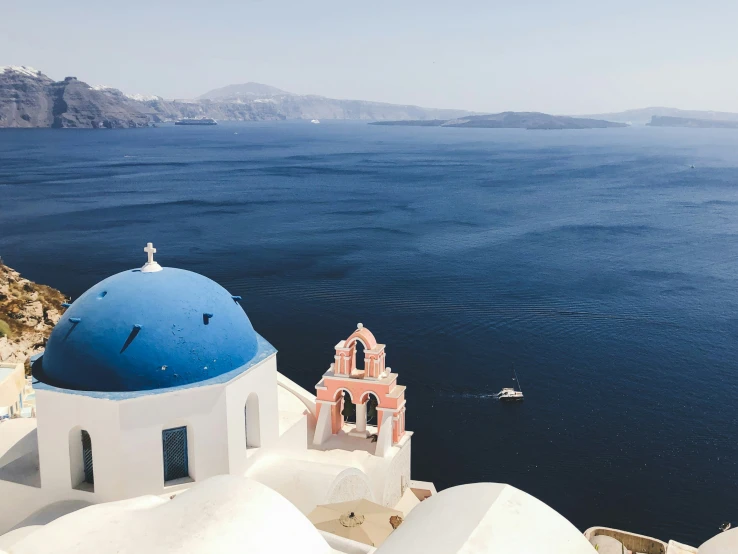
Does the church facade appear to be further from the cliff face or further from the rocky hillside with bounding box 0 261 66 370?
the cliff face

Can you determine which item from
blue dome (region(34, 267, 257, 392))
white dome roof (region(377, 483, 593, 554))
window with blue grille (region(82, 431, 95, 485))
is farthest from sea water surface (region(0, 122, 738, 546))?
white dome roof (region(377, 483, 593, 554))

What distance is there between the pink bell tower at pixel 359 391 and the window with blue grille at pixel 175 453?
427 centimetres

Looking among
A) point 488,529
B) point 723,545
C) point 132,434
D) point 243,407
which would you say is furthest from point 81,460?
point 723,545

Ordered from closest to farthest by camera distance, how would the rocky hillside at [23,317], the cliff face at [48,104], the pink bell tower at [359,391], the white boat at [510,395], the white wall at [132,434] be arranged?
the white wall at [132,434]
the pink bell tower at [359,391]
the rocky hillside at [23,317]
the white boat at [510,395]
the cliff face at [48,104]

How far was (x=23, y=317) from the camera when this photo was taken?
2934 centimetres

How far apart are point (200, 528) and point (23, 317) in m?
25.2

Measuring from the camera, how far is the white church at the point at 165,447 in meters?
7.66

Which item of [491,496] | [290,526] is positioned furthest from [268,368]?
[491,496]

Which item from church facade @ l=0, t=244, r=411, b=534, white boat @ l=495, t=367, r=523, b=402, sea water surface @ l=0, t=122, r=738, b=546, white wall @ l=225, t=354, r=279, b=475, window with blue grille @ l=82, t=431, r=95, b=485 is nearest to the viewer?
church facade @ l=0, t=244, r=411, b=534

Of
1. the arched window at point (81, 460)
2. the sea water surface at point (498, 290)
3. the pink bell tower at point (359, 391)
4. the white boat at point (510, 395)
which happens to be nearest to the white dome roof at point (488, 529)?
the arched window at point (81, 460)

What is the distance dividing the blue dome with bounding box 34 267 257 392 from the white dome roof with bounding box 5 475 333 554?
2608 millimetres

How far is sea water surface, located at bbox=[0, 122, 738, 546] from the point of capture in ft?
78.0

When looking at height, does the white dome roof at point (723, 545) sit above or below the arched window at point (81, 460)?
above

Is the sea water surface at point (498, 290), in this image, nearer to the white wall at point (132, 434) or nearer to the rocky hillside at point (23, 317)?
the rocky hillside at point (23, 317)
